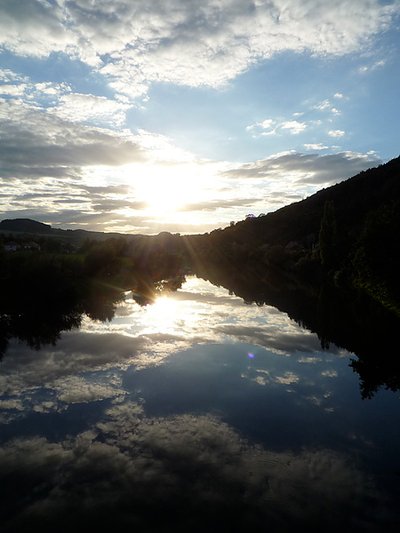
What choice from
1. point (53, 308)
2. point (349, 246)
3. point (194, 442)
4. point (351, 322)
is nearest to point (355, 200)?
point (349, 246)

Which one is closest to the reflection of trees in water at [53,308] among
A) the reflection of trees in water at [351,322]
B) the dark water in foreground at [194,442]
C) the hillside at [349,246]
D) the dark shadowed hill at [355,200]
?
the dark water in foreground at [194,442]

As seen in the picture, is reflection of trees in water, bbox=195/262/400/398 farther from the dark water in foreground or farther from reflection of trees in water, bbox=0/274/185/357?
reflection of trees in water, bbox=0/274/185/357

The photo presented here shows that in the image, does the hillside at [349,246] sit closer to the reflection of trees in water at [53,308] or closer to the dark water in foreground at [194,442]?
the dark water in foreground at [194,442]

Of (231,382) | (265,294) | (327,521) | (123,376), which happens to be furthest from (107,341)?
(265,294)

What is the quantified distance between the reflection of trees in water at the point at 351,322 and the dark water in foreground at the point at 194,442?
135cm

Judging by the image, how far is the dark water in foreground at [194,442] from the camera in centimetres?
1134

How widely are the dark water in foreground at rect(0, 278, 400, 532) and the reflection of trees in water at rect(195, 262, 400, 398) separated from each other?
135cm

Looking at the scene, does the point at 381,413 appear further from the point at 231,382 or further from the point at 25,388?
the point at 25,388

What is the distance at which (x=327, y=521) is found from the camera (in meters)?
10.9

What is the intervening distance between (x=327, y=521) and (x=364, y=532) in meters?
0.96

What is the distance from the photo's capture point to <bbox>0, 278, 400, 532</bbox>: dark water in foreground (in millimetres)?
11344

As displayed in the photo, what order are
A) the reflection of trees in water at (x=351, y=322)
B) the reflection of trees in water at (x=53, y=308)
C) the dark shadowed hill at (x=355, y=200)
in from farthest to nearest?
1. the dark shadowed hill at (x=355, y=200)
2. the reflection of trees in water at (x=53, y=308)
3. the reflection of trees in water at (x=351, y=322)

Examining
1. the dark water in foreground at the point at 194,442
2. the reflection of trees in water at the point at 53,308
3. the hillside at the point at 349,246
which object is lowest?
the reflection of trees in water at the point at 53,308

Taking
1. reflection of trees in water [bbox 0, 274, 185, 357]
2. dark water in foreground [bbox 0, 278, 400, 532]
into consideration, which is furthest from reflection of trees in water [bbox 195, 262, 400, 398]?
reflection of trees in water [bbox 0, 274, 185, 357]
